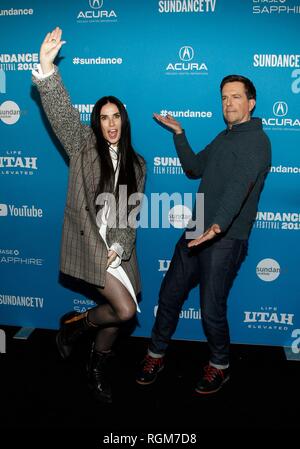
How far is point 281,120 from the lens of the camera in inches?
114

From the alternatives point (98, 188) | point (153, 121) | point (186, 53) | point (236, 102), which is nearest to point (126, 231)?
point (98, 188)

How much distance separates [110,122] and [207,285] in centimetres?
105

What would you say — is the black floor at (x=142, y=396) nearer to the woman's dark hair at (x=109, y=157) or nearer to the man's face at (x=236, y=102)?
the woman's dark hair at (x=109, y=157)

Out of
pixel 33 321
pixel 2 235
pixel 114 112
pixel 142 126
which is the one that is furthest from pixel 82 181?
pixel 33 321

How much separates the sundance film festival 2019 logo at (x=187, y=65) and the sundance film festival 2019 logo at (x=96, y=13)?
1.50ft

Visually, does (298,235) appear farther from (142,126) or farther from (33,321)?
(33,321)

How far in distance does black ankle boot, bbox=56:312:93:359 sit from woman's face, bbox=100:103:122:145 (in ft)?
3.63

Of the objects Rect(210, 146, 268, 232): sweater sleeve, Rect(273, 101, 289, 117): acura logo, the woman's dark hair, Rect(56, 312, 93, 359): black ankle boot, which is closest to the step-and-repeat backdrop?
Rect(273, 101, 289, 117): acura logo

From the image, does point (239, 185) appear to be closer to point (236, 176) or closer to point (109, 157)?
point (236, 176)

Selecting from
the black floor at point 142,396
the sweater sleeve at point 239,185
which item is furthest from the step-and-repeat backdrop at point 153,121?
the sweater sleeve at point 239,185

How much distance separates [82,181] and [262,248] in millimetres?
1348

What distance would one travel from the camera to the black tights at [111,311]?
2602 millimetres

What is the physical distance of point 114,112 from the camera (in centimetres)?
249

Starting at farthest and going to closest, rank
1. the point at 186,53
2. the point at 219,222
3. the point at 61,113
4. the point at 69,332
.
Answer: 1. the point at 69,332
2. the point at 186,53
3. the point at 61,113
4. the point at 219,222
